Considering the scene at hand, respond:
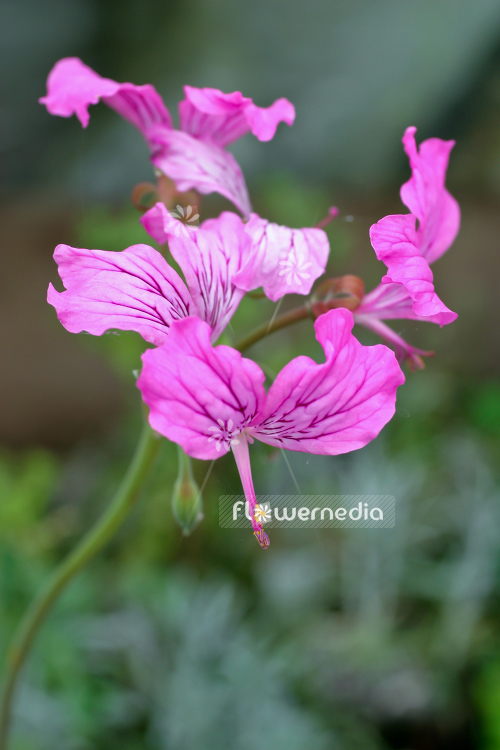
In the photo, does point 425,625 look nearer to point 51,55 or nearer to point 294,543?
point 294,543

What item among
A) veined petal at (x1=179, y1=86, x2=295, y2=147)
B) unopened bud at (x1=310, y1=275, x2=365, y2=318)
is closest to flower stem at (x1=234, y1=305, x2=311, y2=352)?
unopened bud at (x1=310, y1=275, x2=365, y2=318)

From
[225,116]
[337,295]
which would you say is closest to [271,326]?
[337,295]

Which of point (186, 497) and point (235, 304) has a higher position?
point (235, 304)

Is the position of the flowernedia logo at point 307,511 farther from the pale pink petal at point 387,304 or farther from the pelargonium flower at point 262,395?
the pale pink petal at point 387,304

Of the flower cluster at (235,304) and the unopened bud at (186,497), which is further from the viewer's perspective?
the unopened bud at (186,497)

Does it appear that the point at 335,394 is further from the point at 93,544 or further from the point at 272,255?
the point at 93,544

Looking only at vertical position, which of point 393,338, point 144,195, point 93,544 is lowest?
point 93,544

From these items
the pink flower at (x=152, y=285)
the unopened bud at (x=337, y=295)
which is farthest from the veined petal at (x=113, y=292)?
the unopened bud at (x=337, y=295)

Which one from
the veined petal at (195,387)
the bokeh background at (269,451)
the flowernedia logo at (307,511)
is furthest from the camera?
the bokeh background at (269,451)
